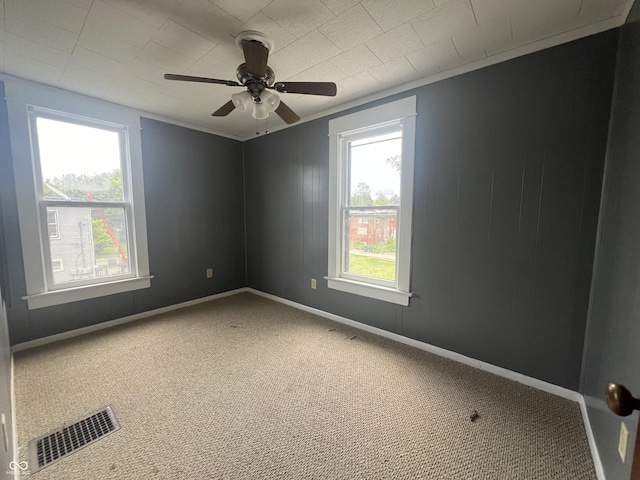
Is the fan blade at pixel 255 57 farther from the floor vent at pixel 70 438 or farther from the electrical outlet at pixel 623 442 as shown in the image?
the electrical outlet at pixel 623 442

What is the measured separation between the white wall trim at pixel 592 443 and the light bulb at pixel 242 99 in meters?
2.81

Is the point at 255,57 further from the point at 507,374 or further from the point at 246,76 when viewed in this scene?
the point at 507,374

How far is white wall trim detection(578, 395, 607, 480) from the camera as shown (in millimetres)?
1198

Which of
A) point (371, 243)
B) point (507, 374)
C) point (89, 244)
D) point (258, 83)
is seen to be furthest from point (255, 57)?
point (507, 374)

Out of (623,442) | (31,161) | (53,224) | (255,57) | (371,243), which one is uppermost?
(255,57)

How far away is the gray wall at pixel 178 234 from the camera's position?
2.46 m

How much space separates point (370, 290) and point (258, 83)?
81.3 inches

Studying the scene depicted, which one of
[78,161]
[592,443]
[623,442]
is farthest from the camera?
[78,161]

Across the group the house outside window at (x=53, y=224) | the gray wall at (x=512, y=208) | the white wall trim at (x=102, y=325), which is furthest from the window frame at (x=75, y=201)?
the gray wall at (x=512, y=208)

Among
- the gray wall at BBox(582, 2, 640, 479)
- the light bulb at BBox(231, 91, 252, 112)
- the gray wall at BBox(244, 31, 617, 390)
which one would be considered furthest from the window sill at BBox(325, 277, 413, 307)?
the light bulb at BBox(231, 91, 252, 112)

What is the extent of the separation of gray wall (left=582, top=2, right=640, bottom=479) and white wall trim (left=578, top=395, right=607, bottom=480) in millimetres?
48

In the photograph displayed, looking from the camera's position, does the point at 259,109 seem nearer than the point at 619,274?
No

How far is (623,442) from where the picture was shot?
100cm

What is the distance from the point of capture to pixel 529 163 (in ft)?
5.82
